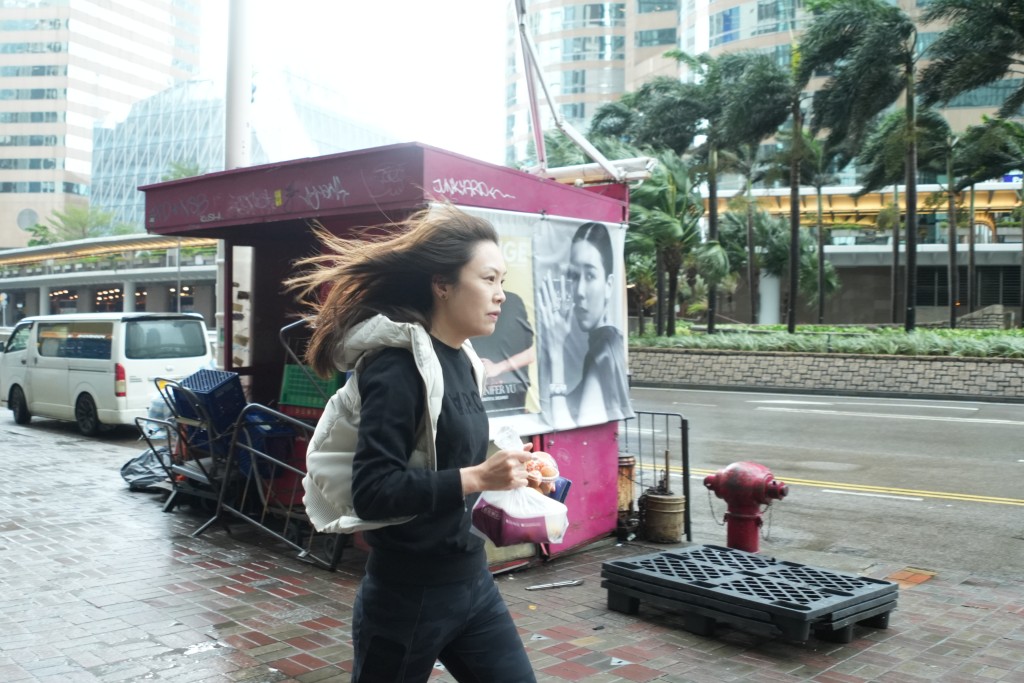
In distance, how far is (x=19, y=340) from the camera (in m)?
15.9

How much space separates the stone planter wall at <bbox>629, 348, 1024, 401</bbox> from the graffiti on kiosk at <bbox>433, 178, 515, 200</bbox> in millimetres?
18628

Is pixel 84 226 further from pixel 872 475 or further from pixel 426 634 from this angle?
pixel 426 634

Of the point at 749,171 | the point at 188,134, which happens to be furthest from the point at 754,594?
the point at 188,134

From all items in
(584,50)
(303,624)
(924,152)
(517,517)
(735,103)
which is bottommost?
(303,624)

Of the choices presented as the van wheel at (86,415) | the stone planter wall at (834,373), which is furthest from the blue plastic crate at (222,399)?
the stone planter wall at (834,373)

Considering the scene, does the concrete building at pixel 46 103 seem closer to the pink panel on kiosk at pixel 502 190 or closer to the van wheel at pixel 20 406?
the van wheel at pixel 20 406

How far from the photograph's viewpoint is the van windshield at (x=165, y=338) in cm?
1336

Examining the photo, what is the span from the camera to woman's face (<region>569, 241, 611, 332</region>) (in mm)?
6629

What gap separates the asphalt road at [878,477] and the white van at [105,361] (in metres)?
7.82

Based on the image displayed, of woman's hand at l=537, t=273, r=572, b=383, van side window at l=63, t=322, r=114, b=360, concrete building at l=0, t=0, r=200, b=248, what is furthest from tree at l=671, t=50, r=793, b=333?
concrete building at l=0, t=0, r=200, b=248

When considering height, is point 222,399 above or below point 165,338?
below

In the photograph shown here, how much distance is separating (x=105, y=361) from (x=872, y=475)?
10.7 meters

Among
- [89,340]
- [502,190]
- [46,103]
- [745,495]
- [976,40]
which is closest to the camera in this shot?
[502,190]

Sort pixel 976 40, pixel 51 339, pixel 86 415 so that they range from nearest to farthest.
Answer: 1. pixel 86 415
2. pixel 51 339
3. pixel 976 40
